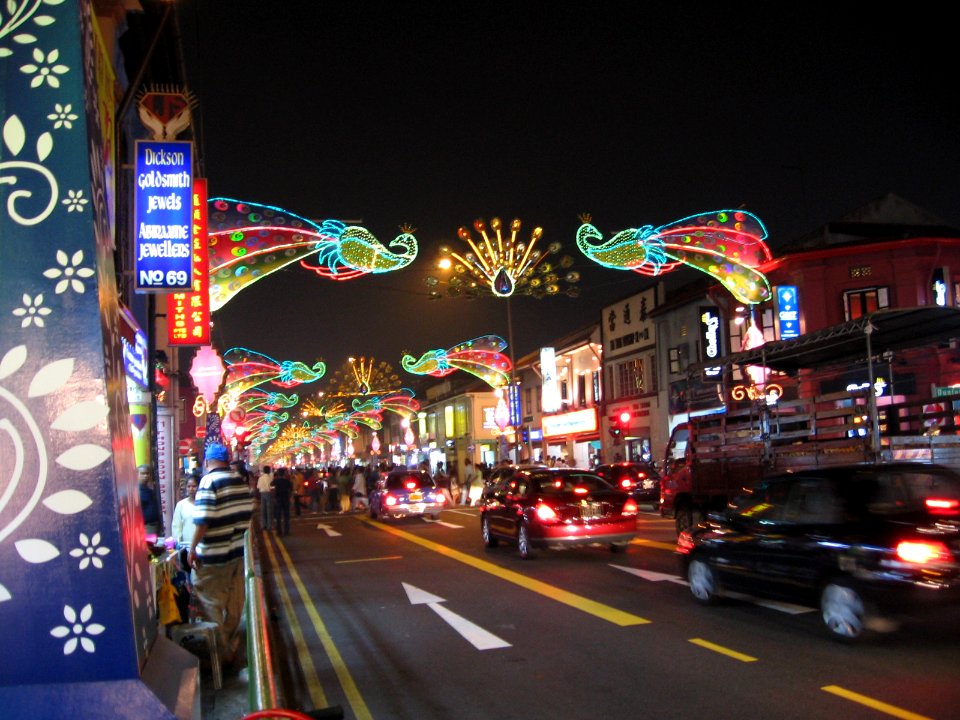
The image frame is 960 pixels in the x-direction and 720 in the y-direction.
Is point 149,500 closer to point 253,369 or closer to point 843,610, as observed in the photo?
point 843,610

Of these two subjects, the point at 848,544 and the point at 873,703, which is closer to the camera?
the point at 873,703

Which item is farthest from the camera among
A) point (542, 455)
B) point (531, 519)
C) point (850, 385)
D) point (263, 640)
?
point (542, 455)

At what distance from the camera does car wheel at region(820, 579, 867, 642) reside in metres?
7.88

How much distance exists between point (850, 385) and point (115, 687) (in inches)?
989

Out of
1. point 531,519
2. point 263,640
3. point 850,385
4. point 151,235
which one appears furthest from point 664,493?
point 263,640

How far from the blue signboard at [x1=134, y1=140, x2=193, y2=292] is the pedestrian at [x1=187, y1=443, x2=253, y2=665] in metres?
5.59

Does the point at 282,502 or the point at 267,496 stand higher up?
the point at 267,496

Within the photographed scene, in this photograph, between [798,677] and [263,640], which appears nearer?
[263,640]

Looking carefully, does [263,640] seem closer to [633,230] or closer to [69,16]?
[69,16]

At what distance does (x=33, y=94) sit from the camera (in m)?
3.23

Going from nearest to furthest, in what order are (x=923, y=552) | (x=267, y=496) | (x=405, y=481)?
(x=923, y=552)
(x=267, y=496)
(x=405, y=481)

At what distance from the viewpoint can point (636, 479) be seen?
28.1m

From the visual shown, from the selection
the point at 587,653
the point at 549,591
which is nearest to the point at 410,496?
the point at 549,591

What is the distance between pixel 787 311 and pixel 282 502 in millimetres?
17355
